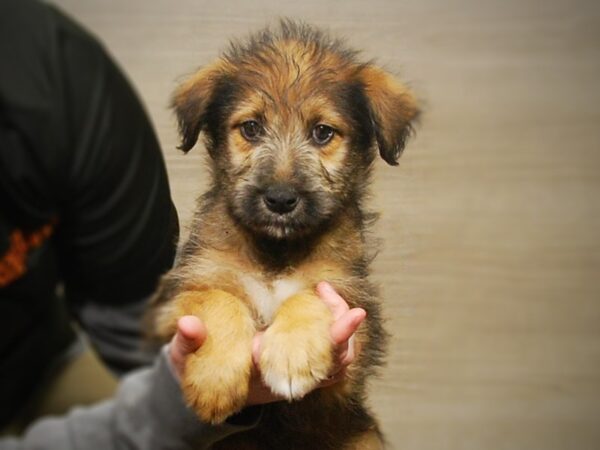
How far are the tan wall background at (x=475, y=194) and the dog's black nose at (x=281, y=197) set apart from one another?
85 mm

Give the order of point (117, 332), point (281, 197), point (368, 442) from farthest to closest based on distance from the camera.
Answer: point (117, 332) < point (368, 442) < point (281, 197)

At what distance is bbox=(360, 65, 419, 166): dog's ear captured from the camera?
617mm

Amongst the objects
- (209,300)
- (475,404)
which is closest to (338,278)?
(209,300)

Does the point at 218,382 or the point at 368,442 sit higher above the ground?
the point at 218,382

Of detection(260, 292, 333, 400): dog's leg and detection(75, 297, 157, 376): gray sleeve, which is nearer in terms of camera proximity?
detection(260, 292, 333, 400): dog's leg

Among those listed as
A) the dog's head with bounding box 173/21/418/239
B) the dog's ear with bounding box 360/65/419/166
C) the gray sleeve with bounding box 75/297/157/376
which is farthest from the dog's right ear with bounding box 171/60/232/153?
the gray sleeve with bounding box 75/297/157/376

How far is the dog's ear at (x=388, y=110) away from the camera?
2.02 ft

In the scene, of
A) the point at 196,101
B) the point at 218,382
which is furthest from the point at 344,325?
the point at 196,101

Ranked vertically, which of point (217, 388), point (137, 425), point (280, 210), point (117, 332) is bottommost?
point (137, 425)

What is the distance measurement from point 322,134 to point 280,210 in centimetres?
7

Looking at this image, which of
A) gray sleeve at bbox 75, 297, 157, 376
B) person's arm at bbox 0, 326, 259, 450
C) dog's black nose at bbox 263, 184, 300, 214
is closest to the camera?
dog's black nose at bbox 263, 184, 300, 214

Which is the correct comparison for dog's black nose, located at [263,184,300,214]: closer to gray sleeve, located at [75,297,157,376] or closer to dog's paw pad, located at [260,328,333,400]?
dog's paw pad, located at [260,328,333,400]

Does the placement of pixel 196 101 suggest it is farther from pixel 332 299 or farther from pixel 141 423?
pixel 141 423

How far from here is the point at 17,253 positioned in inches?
36.1
